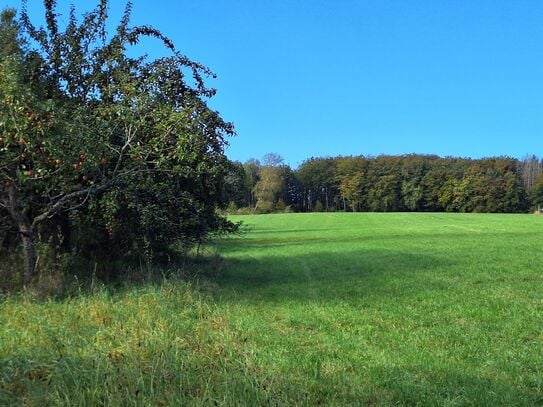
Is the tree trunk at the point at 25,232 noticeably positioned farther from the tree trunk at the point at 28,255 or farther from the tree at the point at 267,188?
the tree at the point at 267,188

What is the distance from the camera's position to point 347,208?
131m

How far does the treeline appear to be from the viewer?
11194 cm

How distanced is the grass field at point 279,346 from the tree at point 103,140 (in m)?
2.17

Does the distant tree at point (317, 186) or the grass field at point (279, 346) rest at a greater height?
the distant tree at point (317, 186)

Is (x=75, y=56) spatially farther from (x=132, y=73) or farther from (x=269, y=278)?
(x=269, y=278)

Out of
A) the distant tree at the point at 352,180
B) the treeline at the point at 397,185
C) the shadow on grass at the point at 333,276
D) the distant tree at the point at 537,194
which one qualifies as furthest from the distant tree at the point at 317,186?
the shadow on grass at the point at 333,276

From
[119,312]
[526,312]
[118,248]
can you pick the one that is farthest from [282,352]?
[118,248]

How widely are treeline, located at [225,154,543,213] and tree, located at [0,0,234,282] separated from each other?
86.7m

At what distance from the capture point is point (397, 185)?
398 feet

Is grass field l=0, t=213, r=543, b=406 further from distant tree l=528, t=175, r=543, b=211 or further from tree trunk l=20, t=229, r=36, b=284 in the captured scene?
distant tree l=528, t=175, r=543, b=211

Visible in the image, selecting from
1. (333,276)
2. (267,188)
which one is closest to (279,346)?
(333,276)

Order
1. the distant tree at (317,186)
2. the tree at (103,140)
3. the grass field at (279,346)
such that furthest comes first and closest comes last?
the distant tree at (317,186), the tree at (103,140), the grass field at (279,346)

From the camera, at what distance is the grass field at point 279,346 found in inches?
201

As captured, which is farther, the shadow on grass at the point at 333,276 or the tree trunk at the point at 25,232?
the shadow on grass at the point at 333,276
